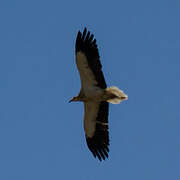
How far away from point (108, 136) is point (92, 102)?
1.07m

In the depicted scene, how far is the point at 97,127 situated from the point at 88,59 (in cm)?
220

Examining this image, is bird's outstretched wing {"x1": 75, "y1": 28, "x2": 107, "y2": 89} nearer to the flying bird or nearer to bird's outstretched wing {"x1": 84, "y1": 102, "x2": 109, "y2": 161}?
the flying bird

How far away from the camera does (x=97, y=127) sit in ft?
49.8

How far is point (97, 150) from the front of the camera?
49.4ft

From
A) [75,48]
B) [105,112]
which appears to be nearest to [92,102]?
[105,112]

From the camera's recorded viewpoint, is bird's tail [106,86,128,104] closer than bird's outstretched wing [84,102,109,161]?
Yes

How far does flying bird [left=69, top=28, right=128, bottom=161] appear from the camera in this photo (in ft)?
46.2

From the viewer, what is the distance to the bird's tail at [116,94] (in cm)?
1432

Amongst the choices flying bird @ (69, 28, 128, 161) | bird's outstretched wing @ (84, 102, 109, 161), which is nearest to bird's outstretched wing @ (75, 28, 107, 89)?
flying bird @ (69, 28, 128, 161)

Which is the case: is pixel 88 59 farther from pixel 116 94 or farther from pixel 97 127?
pixel 97 127

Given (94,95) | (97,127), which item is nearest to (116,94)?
(94,95)

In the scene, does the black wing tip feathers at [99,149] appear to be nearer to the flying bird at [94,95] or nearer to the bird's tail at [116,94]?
the flying bird at [94,95]

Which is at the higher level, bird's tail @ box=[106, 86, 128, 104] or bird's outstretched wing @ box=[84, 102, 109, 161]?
bird's tail @ box=[106, 86, 128, 104]

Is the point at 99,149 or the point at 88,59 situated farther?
the point at 99,149
